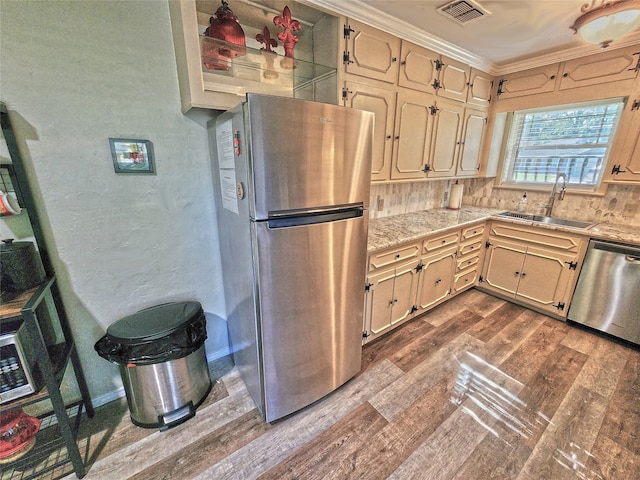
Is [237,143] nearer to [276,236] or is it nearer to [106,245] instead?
[276,236]

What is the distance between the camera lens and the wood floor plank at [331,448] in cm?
135

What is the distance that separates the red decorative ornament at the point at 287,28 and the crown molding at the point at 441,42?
0.13 m

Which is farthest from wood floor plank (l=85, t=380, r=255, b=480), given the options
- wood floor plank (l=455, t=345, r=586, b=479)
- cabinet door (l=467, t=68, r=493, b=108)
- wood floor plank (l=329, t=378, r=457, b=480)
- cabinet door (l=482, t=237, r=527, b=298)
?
cabinet door (l=467, t=68, r=493, b=108)

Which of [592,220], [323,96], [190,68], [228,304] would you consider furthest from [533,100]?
[228,304]

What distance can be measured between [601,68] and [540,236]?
1512 mm

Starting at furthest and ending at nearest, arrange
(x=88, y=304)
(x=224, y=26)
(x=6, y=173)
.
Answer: (x=88, y=304)
(x=224, y=26)
(x=6, y=173)

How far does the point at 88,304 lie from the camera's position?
1544mm

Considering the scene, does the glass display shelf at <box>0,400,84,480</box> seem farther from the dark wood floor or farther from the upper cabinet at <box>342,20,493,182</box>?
the upper cabinet at <box>342,20,493,182</box>

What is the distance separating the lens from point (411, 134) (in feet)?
7.59

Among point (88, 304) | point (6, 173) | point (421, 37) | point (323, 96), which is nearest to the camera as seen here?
point (6, 173)

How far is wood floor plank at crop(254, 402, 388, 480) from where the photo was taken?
1.35 metres

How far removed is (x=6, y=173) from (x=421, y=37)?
2.73 metres

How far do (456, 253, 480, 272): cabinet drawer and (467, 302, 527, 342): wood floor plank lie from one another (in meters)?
0.51

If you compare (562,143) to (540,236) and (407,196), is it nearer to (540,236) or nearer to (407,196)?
(540,236)
